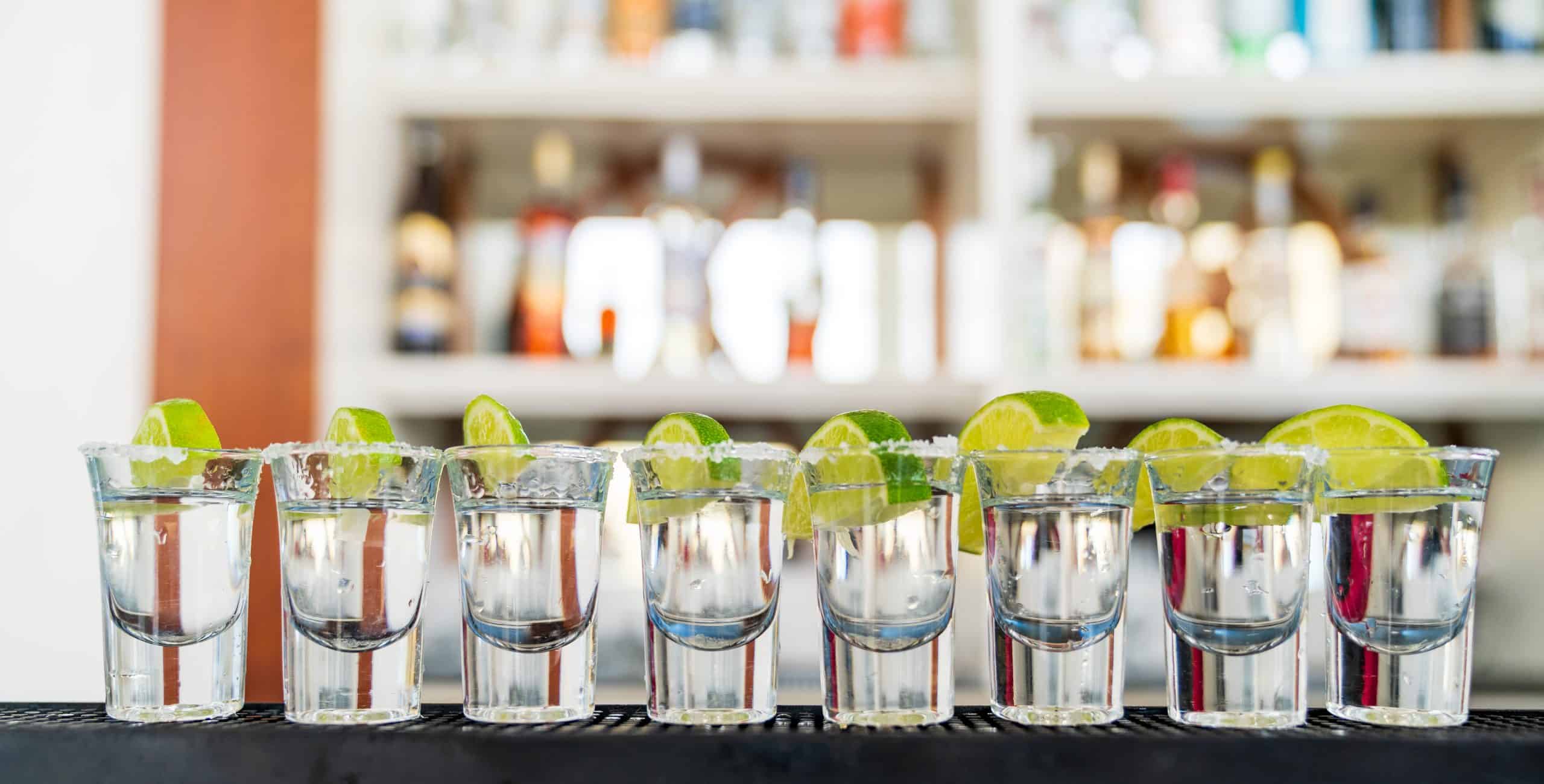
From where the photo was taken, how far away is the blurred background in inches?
58.6

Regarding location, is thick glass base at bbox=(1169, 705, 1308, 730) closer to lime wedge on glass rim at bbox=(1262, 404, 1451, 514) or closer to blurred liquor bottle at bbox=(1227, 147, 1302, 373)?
lime wedge on glass rim at bbox=(1262, 404, 1451, 514)

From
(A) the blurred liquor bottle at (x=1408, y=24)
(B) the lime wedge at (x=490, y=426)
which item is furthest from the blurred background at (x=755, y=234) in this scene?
(B) the lime wedge at (x=490, y=426)

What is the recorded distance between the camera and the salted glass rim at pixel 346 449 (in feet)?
1.65

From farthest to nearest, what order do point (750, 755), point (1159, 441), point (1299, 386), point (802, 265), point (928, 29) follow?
point (802, 265) < point (928, 29) < point (1299, 386) < point (1159, 441) < point (750, 755)

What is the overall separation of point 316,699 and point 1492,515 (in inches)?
66.1

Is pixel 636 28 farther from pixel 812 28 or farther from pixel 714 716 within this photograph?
pixel 714 716

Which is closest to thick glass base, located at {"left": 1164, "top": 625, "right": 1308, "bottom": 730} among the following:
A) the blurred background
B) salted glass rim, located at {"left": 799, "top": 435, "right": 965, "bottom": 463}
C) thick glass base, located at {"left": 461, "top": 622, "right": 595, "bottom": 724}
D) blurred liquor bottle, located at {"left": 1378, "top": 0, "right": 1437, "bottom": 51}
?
salted glass rim, located at {"left": 799, "top": 435, "right": 965, "bottom": 463}

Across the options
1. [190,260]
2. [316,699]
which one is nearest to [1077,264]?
[190,260]

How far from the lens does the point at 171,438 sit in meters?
0.52

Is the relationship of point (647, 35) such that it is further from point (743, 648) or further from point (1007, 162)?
point (743, 648)

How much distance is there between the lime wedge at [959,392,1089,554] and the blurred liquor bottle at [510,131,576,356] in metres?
1.16

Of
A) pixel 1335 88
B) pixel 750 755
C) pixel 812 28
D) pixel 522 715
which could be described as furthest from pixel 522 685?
pixel 1335 88

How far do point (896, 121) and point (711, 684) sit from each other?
1.18 m

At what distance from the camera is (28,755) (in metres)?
0.45
